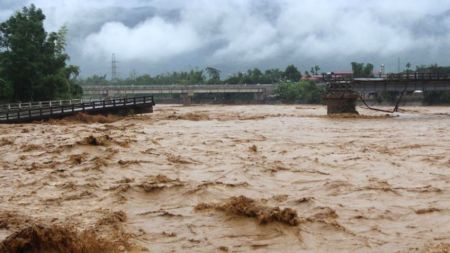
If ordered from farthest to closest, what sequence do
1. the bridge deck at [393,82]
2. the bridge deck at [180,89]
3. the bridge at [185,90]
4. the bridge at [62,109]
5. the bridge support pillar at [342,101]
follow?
the bridge deck at [180,89] → the bridge at [185,90] → the bridge deck at [393,82] → the bridge support pillar at [342,101] → the bridge at [62,109]

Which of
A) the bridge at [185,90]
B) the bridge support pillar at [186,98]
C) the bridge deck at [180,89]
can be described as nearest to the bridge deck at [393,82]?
the bridge support pillar at [186,98]

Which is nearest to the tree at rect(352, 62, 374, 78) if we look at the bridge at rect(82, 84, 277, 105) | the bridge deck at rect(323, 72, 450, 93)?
the bridge at rect(82, 84, 277, 105)

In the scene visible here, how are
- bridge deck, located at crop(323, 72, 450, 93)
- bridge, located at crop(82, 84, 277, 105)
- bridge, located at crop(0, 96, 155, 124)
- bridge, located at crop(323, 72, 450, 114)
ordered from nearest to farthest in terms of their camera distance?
bridge, located at crop(0, 96, 155, 124), bridge, located at crop(323, 72, 450, 114), bridge deck, located at crop(323, 72, 450, 93), bridge, located at crop(82, 84, 277, 105)

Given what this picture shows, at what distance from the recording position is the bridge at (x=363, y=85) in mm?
59781

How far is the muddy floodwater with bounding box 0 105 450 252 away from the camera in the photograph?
10727 millimetres

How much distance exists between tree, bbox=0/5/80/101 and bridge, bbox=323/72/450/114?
105ft

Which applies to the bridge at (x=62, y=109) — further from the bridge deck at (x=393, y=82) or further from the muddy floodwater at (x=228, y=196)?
the bridge deck at (x=393, y=82)

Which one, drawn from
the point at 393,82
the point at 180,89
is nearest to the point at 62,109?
the point at 393,82

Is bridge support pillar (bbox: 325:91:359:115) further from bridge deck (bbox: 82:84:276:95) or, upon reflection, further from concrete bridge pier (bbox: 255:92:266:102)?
bridge deck (bbox: 82:84:276:95)

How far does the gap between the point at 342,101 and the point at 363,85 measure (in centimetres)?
514

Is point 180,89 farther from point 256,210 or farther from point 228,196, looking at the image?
point 256,210

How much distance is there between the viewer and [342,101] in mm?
59781

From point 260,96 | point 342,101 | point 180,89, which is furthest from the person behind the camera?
point 260,96

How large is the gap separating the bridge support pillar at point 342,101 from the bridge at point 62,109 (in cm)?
2036
